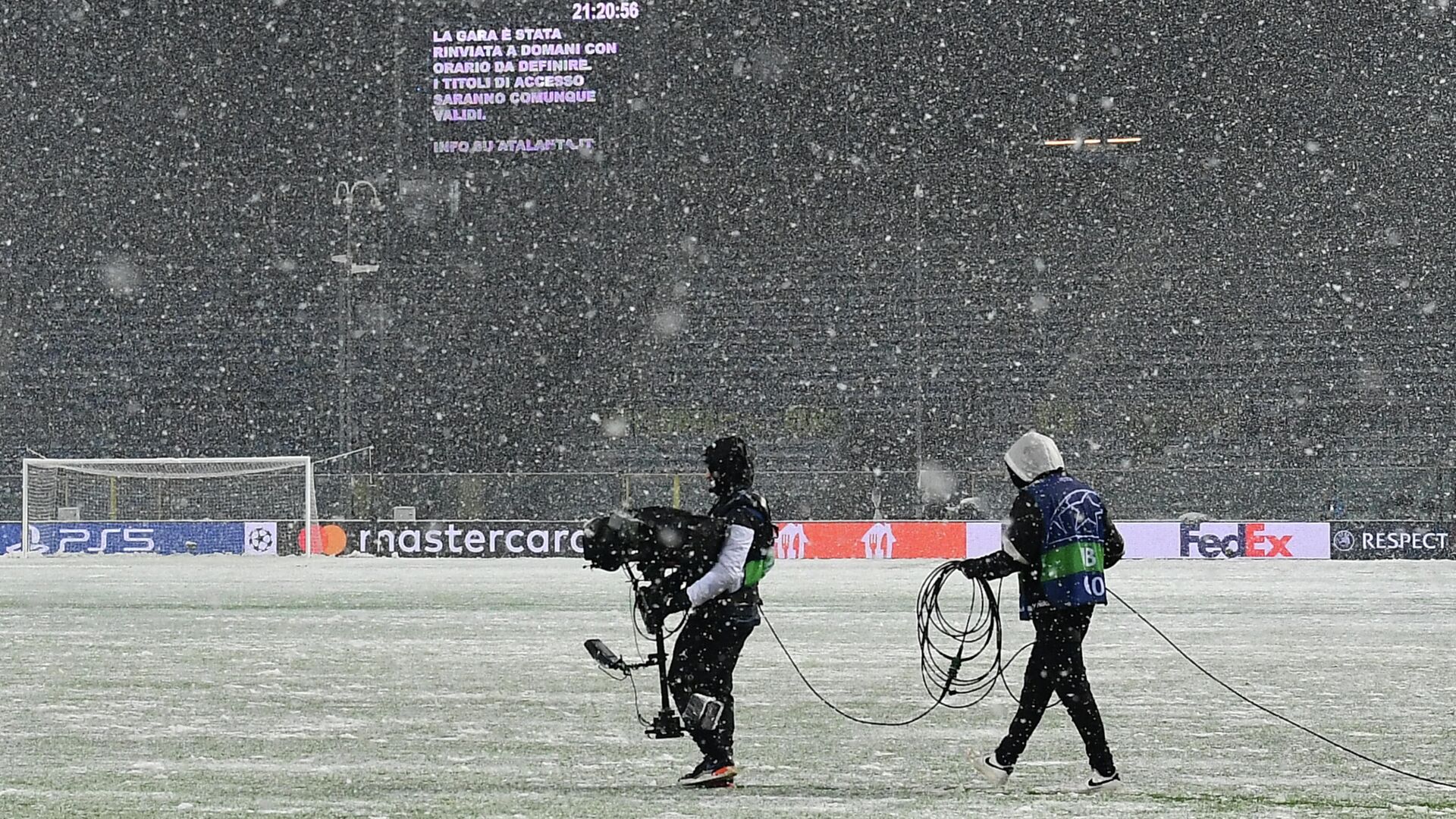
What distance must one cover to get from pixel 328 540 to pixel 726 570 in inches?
1104

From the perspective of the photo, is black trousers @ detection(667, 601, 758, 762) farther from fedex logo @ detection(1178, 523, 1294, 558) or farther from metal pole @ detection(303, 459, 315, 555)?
metal pole @ detection(303, 459, 315, 555)

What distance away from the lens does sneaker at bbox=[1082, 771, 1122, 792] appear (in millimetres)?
7242

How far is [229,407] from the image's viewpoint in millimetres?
46156

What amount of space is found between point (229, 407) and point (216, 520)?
12259 mm

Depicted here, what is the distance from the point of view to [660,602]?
705 centimetres

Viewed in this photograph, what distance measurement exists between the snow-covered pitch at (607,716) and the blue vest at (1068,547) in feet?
2.81

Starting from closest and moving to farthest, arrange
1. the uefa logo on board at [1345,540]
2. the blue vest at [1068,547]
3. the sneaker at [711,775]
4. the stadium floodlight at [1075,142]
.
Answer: the blue vest at [1068,547], the sneaker at [711,775], the uefa logo on board at [1345,540], the stadium floodlight at [1075,142]

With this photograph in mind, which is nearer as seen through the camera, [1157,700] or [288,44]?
[1157,700]

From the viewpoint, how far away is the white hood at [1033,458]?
23.2ft

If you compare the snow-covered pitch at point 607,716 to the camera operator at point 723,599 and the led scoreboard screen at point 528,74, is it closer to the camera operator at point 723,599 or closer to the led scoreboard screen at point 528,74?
the camera operator at point 723,599

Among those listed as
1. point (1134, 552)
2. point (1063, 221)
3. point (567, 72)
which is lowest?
point (1134, 552)

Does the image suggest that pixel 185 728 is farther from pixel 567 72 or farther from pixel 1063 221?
pixel 1063 221

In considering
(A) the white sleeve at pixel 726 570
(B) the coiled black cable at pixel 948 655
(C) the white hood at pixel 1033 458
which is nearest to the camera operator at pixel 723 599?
(A) the white sleeve at pixel 726 570

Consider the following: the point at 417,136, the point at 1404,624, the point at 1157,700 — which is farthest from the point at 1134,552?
the point at 1157,700
